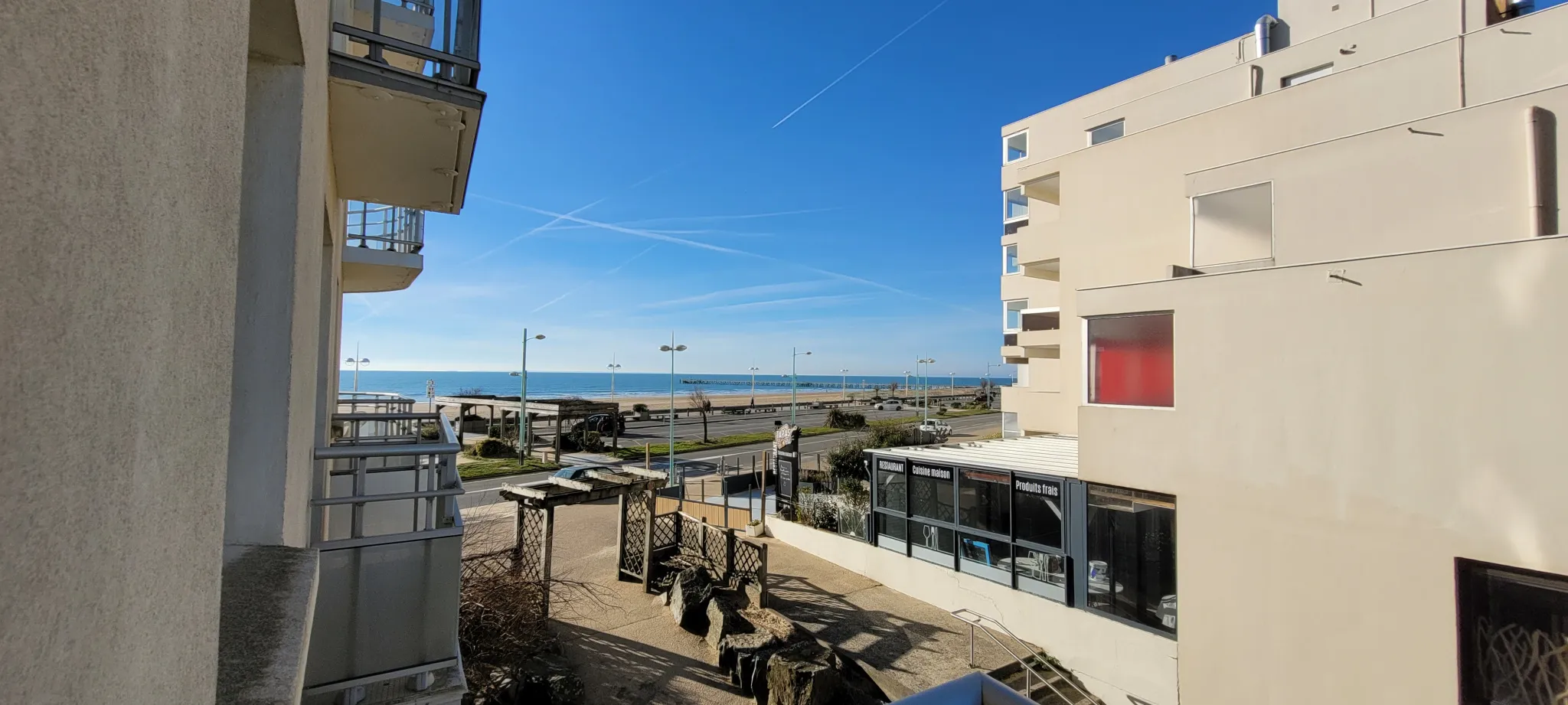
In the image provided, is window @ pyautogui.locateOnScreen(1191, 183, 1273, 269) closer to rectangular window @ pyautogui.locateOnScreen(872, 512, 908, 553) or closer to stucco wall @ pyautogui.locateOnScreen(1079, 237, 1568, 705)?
stucco wall @ pyautogui.locateOnScreen(1079, 237, 1568, 705)

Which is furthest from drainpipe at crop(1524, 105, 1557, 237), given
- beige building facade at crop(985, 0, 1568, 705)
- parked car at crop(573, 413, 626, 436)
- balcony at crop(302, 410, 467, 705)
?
parked car at crop(573, 413, 626, 436)

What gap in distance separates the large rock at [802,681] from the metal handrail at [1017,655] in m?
2.22

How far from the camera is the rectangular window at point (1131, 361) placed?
8969 millimetres

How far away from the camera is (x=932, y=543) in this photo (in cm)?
1252

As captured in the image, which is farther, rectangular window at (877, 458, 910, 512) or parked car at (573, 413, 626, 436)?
parked car at (573, 413, 626, 436)

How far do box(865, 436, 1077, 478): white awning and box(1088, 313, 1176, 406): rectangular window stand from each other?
158 cm

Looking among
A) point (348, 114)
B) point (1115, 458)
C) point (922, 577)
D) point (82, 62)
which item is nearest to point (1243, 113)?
point (1115, 458)

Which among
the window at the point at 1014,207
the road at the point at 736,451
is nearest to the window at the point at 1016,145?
the window at the point at 1014,207

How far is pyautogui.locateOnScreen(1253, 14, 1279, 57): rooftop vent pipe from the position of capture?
52.9 ft

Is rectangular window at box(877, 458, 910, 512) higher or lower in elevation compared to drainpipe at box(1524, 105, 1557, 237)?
lower

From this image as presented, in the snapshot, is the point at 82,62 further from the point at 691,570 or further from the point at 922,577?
the point at 922,577

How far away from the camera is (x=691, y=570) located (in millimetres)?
11914

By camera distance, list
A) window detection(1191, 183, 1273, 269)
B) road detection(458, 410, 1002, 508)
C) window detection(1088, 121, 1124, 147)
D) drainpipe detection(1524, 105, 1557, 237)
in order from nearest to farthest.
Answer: drainpipe detection(1524, 105, 1557, 237)
window detection(1191, 183, 1273, 269)
window detection(1088, 121, 1124, 147)
road detection(458, 410, 1002, 508)

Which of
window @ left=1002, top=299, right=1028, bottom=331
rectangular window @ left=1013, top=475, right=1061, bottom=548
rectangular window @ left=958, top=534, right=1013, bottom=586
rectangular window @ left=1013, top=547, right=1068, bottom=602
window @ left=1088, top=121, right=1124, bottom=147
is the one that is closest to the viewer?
rectangular window @ left=1013, top=547, right=1068, bottom=602
